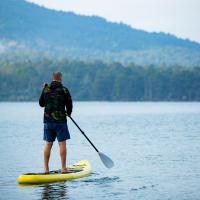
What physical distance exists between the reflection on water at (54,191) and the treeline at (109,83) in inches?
5660

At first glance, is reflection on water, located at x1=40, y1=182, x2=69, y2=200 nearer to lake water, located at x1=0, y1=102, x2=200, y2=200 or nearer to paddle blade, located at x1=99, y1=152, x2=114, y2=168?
lake water, located at x1=0, y1=102, x2=200, y2=200

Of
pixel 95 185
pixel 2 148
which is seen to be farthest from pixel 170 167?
pixel 2 148

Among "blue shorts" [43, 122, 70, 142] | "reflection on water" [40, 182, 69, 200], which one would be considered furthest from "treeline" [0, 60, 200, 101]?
"reflection on water" [40, 182, 69, 200]

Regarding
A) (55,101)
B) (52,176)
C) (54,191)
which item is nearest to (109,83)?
(52,176)

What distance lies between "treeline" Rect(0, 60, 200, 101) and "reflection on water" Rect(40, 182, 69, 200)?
14377 cm

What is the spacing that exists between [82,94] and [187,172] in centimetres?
15031

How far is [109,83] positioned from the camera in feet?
545

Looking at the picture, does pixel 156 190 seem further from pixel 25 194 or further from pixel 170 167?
pixel 170 167

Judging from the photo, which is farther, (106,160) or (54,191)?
(106,160)

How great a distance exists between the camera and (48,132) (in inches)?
645

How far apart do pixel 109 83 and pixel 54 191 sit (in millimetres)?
151329

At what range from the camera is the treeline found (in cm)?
16191

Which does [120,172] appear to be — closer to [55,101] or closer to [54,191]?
[55,101]

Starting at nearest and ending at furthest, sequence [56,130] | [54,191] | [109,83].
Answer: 1. [54,191]
2. [56,130]
3. [109,83]
